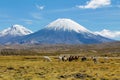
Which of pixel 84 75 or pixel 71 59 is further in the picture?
pixel 71 59

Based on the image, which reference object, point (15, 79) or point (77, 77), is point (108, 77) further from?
point (15, 79)

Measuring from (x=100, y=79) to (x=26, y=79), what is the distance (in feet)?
25.9

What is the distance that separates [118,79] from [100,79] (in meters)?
1.91

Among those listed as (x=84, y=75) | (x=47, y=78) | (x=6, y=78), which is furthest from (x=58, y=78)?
(x=6, y=78)

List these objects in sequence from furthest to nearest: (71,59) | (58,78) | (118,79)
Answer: (71,59) → (58,78) → (118,79)

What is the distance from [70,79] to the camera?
107ft

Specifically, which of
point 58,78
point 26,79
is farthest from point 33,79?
point 58,78

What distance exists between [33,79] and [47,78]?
153 centimetres

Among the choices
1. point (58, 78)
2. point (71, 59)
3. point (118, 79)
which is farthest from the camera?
point (71, 59)

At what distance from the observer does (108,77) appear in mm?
32812

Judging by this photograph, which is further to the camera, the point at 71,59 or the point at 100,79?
the point at 71,59

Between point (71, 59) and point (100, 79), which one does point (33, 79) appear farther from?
point (71, 59)

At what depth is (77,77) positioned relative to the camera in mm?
33938

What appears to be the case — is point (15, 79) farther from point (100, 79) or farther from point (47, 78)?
point (100, 79)
